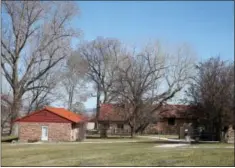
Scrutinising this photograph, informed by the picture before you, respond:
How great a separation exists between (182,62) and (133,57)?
7.61 meters

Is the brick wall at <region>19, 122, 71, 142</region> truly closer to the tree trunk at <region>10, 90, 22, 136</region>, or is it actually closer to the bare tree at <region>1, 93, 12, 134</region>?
the tree trunk at <region>10, 90, 22, 136</region>

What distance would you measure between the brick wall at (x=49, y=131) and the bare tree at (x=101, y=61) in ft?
65.3

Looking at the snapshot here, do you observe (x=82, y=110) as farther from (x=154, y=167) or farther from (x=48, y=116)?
(x=154, y=167)

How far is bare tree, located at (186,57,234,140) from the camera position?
3856cm

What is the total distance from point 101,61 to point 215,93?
2670 cm

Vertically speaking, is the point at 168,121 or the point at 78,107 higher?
the point at 78,107

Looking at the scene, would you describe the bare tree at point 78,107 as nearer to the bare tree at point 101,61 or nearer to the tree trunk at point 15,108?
the bare tree at point 101,61

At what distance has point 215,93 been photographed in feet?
128

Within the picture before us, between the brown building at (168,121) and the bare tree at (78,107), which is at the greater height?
the bare tree at (78,107)

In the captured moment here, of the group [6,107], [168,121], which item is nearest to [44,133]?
[6,107]

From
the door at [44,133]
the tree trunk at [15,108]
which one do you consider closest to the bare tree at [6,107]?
the tree trunk at [15,108]

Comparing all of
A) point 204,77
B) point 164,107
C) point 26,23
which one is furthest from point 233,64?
point 164,107

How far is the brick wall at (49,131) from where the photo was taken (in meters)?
38.9

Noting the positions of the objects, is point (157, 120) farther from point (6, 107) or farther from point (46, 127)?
point (46, 127)
